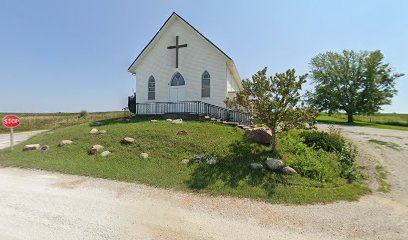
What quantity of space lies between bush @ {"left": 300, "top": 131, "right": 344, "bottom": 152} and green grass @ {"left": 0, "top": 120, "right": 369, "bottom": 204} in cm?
290

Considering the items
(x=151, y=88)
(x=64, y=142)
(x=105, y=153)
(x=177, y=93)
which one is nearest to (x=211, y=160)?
(x=105, y=153)

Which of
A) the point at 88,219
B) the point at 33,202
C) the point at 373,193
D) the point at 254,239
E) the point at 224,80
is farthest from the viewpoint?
the point at 224,80

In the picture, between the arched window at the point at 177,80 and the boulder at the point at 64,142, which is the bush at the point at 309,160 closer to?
the arched window at the point at 177,80

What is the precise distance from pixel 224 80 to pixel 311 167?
11763mm

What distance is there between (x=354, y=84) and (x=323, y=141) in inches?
1189

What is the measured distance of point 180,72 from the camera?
21.0 meters

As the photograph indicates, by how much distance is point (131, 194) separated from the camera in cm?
728

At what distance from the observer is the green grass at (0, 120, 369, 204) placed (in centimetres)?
785

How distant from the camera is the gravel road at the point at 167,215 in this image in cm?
504

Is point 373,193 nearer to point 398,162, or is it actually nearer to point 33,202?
point 398,162

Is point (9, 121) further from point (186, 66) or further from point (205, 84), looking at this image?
point (205, 84)

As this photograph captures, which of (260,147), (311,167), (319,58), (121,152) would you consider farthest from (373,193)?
(319,58)

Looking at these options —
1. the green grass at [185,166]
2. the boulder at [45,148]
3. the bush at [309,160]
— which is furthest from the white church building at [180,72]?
the boulder at [45,148]

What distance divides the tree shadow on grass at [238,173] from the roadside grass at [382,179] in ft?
12.5
